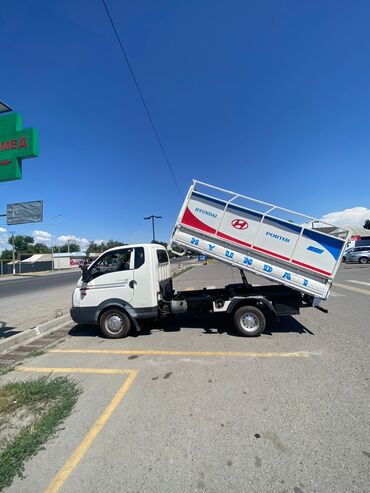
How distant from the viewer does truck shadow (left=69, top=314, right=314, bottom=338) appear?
23.5 feet

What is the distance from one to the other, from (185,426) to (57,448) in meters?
1.37

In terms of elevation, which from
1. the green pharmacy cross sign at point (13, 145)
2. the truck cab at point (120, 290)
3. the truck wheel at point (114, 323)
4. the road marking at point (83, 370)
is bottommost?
the road marking at point (83, 370)

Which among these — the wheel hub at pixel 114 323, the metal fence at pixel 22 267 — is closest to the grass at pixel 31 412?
the wheel hub at pixel 114 323

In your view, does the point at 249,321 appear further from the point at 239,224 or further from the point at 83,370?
the point at 83,370

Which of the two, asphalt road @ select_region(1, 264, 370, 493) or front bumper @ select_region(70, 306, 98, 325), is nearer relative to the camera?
asphalt road @ select_region(1, 264, 370, 493)

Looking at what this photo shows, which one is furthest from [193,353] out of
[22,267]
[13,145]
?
[22,267]

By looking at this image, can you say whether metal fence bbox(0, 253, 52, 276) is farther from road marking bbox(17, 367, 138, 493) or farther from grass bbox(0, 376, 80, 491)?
grass bbox(0, 376, 80, 491)

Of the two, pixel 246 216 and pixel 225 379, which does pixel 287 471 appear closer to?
pixel 225 379

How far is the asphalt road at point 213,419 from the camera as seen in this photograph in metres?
2.57

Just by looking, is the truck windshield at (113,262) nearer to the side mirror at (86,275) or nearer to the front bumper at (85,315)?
the side mirror at (86,275)

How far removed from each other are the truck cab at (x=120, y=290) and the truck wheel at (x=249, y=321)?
1923 mm

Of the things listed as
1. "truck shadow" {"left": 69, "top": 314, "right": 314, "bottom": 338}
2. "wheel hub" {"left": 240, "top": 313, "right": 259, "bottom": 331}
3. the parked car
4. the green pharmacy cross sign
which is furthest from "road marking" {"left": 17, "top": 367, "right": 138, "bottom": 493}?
the parked car

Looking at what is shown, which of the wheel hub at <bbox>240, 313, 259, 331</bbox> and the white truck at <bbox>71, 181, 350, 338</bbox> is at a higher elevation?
the white truck at <bbox>71, 181, 350, 338</bbox>

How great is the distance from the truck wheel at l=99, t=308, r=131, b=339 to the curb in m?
1.87
